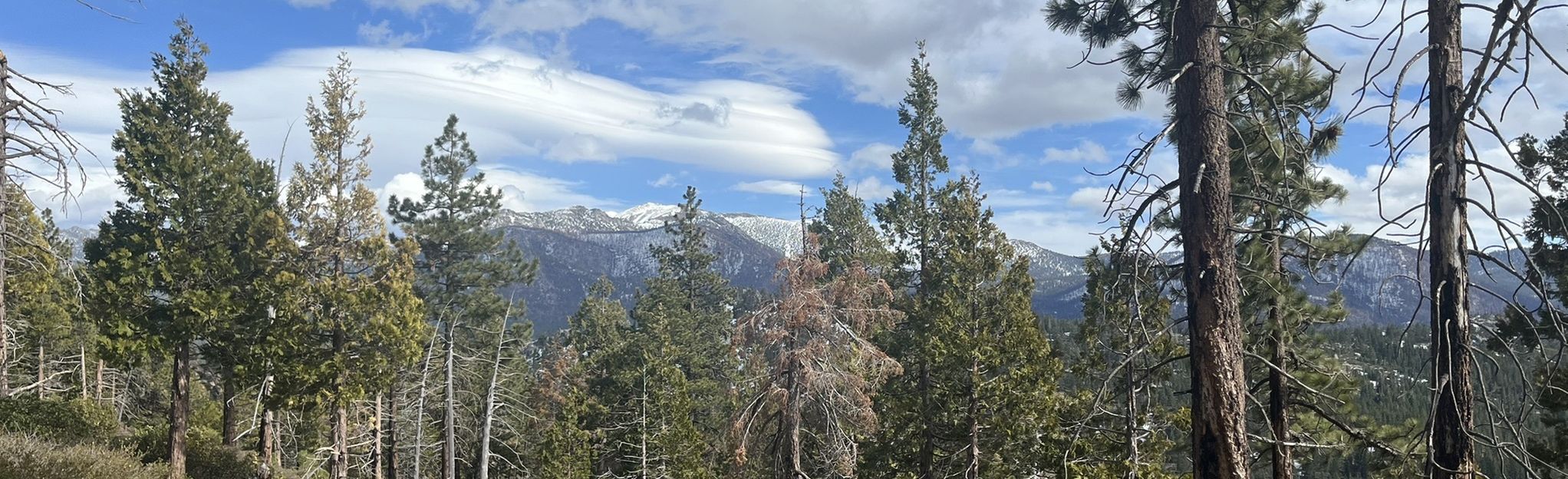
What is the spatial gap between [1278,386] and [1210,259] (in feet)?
27.6

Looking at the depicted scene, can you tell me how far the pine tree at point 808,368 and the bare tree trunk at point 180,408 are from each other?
15.0 m

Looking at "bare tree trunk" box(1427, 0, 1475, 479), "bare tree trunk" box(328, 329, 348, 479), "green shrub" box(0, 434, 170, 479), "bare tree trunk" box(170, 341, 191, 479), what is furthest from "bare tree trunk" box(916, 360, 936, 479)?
"bare tree trunk" box(170, 341, 191, 479)

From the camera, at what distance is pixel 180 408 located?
2130 cm

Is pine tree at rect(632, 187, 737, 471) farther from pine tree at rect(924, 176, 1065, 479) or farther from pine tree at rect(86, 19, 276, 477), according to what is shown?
pine tree at rect(86, 19, 276, 477)

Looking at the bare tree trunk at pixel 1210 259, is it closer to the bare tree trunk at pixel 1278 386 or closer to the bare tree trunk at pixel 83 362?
the bare tree trunk at pixel 1278 386

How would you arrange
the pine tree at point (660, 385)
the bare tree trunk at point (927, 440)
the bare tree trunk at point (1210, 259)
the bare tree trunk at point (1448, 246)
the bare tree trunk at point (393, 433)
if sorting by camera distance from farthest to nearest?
the pine tree at point (660, 385)
the bare tree trunk at point (393, 433)
the bare tree trunk at point (927, 440)
the bare tree trunk at point (1210, 259)
the bare tree trunk at point (1448, 246)

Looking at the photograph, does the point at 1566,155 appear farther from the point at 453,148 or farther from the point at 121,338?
the point at 453,148

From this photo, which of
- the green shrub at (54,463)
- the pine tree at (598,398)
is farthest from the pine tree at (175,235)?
the pine tree at (598,398)

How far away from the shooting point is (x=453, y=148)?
3397cm

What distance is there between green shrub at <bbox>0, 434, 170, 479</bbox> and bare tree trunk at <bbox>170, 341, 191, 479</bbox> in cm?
679

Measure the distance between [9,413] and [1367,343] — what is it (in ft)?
641

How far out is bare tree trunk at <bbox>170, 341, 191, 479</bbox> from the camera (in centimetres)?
2103

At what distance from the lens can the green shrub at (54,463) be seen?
11602 millimetres

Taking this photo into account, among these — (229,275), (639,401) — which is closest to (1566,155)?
(639,401)
